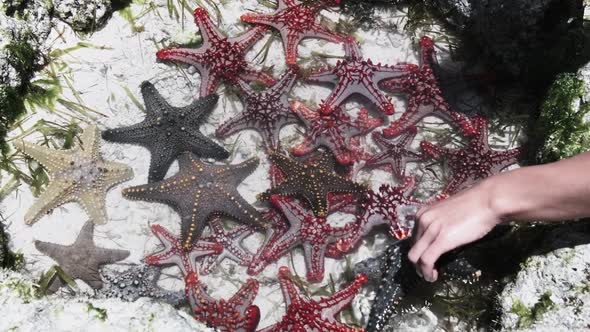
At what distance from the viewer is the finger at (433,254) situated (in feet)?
11.0

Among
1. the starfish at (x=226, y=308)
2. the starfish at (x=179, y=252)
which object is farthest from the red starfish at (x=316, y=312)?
the starfish at (x=179, y=252)

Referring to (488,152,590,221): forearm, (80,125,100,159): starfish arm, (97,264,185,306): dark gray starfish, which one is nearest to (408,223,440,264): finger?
(488,152,590,221): forearm

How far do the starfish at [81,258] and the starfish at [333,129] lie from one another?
6.44 feet

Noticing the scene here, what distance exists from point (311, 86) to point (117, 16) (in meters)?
2.17

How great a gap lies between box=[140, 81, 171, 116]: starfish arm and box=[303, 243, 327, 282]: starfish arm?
72.3 inches

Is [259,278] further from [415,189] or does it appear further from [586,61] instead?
[586,61]

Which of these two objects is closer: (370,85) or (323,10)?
(370,85)

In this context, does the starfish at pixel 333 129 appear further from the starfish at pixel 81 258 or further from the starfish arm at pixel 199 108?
the starfish at pixel 81 258

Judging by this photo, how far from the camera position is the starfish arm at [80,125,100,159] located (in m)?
5.19

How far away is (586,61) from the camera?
5.01 m

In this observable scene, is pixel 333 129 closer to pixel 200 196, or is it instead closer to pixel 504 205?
pixel 200 196

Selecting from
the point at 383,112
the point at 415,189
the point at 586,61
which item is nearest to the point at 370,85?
the point at 383,112

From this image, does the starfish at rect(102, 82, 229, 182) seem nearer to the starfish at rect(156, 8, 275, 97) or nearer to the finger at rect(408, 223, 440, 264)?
the starfish at rect(156, 8, 275, 97)

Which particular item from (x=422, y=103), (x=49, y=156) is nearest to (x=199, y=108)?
(x=49, y=156)
